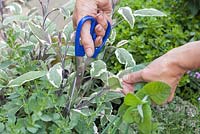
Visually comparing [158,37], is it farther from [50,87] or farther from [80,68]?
[50,87]

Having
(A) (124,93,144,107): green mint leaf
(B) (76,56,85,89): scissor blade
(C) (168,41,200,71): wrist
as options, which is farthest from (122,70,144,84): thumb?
(A) (124,93,144,107): green mint leaf

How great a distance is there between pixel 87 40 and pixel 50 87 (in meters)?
0.42

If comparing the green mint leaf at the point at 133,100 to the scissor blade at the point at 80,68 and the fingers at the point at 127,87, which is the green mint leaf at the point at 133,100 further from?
the scissor blade at the point at 80,68

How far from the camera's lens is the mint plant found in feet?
6.73

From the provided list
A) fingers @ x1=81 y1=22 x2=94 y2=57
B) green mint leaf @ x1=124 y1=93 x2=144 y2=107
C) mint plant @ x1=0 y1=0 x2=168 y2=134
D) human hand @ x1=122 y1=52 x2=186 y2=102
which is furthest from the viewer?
mint plant @ x1=0 y1=0 x2=168 y2=134

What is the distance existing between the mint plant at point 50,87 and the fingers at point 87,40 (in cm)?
27

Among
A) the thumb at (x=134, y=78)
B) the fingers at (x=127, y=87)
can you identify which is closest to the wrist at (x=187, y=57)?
the thumb at (x=134, y=78)

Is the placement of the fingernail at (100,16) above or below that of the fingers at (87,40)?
above

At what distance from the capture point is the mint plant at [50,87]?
2053mm

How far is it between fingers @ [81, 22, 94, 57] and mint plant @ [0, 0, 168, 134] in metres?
0.27

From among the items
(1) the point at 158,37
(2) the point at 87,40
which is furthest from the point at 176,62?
(1) the point at 158,37

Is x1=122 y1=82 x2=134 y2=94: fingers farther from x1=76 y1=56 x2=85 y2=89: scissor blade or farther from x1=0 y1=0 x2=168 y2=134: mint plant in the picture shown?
x1=76 y1=56 x2=85 y2=89: scissor blade

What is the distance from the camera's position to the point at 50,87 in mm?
2139

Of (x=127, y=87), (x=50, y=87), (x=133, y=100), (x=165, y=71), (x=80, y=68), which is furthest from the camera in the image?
(x=80, y=68)
